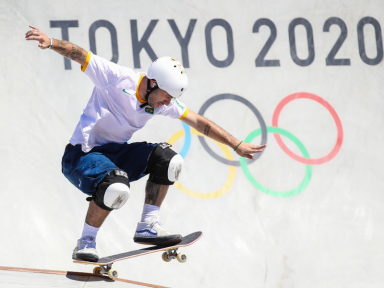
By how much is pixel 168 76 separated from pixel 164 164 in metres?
0.88

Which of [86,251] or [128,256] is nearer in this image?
[86,251]

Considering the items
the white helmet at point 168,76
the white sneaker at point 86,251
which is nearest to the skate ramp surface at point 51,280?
the white sneaker at point 86,251

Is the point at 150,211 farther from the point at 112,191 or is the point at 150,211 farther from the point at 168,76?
the point at 168,76

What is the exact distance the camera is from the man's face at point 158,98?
426 cm

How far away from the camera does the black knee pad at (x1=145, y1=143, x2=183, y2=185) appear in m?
4.42

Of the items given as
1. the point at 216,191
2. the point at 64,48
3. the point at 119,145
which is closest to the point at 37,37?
the point at 64,48

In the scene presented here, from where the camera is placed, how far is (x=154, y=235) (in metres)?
4.55

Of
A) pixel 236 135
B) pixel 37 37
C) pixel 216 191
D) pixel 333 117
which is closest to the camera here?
pixel 37 37

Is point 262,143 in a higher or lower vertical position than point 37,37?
lower

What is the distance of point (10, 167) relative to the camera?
6789 mm

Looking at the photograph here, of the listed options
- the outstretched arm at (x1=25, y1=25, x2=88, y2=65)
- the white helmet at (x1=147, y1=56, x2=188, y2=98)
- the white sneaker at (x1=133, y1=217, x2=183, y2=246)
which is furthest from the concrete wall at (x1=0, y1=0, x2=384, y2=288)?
the outstretched arm at (x1=25, y1=25, x2=88, y2=65)

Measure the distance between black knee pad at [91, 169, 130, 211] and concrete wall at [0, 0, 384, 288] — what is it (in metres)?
2.83

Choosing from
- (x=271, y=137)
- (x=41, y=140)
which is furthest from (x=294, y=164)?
(x=41, y=140)

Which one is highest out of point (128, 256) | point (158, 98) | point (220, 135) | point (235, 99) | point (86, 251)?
point (235, 99)
